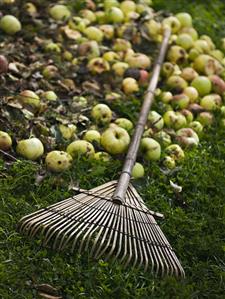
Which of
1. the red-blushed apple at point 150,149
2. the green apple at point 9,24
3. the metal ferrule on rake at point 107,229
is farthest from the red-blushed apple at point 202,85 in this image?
the metal ferrule on rake at point 107,229

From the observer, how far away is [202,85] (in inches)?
234

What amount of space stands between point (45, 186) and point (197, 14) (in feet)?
12.1

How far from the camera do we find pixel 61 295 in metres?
3.63

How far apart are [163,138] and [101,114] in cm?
53

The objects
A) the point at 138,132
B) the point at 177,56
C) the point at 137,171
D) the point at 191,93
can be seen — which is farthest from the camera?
the point at 177,56

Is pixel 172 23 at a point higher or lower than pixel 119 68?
higher

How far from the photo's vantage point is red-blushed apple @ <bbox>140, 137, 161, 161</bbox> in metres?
4.93

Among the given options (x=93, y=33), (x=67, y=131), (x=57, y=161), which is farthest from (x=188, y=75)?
(x=57, y=161)

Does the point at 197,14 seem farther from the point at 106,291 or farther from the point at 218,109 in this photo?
the point at 106,291

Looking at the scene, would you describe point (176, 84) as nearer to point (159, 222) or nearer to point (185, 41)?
point (185, 41)

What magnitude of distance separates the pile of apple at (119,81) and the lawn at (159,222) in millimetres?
144

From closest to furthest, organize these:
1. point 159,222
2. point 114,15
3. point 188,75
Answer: point 159,222 → point 188,75 → point 114,15

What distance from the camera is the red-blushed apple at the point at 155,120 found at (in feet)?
17.5

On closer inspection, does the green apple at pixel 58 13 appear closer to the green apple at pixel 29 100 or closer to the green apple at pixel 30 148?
the green apple at pixel 29 100
